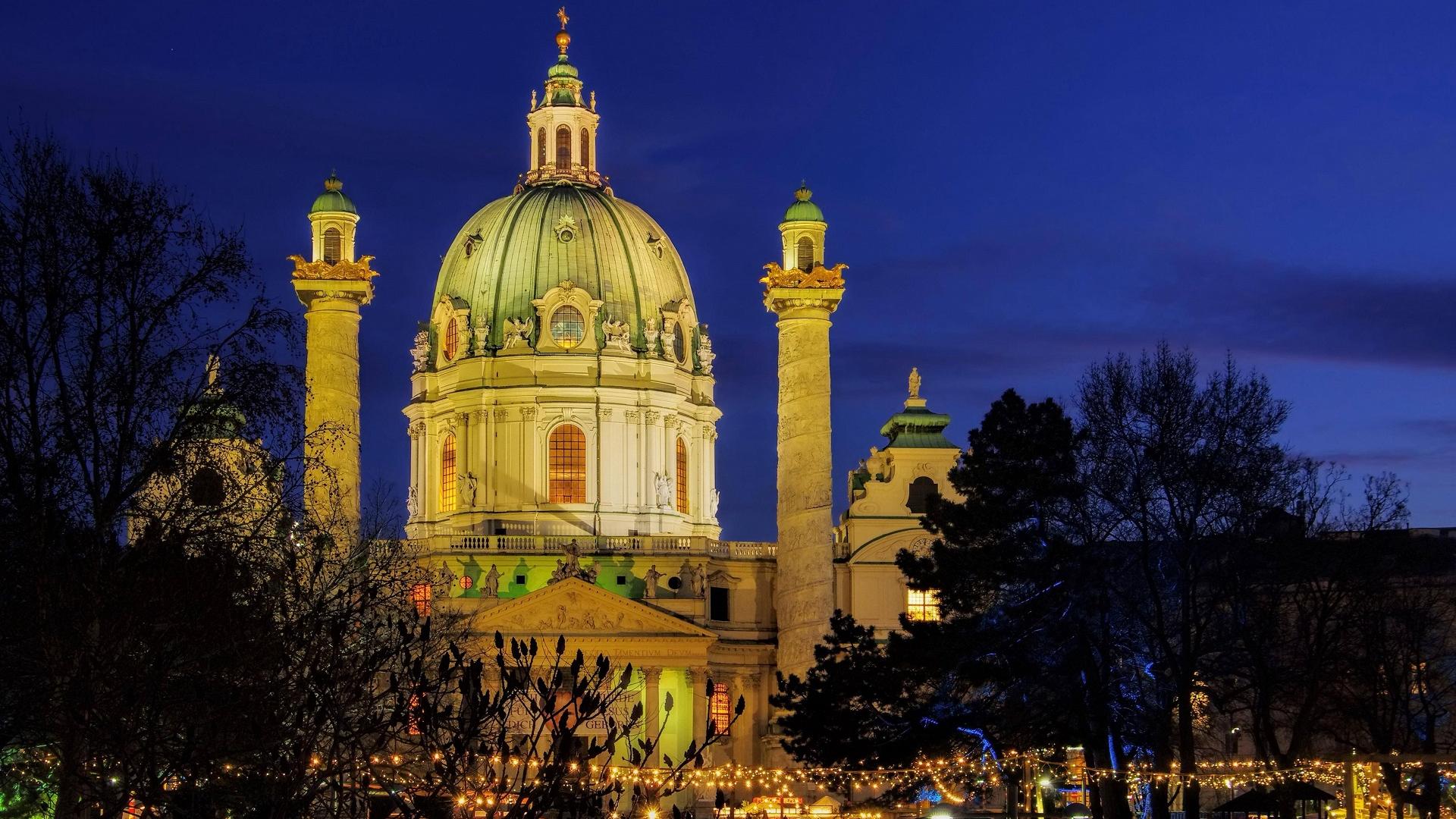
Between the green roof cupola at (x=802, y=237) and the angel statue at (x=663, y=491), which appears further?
the angel statue at (x=663, y=491)

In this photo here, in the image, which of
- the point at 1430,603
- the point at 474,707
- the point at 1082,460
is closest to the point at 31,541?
the point at 474,707

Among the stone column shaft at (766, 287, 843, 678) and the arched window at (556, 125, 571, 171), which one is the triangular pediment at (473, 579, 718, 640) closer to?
the stone column shaft at (766, 287, 843, 678)

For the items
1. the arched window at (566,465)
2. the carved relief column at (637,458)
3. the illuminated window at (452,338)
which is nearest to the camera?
the arched window at (566,465)

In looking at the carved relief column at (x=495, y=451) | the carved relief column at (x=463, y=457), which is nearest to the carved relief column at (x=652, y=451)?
the carved relief column at (x=495, y=451)

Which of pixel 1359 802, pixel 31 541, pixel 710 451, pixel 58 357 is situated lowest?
pixel 1359 802

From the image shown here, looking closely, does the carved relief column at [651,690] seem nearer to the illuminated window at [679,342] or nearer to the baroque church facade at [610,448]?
the baroque church facade at [610,448]

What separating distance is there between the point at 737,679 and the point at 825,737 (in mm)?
29036

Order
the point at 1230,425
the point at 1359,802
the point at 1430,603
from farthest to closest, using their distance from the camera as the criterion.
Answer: the point at 1430,603, the point at 1230,425, the point at 1359,802

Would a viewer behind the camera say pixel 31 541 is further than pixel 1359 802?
No

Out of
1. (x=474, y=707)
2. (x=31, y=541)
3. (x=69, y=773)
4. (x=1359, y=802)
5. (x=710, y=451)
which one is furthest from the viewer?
(x=710, y=451)

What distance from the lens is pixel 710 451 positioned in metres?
110

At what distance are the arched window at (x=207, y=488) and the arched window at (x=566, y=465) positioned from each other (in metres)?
67.9

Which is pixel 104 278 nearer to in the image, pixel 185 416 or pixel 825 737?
pixel 185 416

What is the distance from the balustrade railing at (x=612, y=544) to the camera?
320ft
